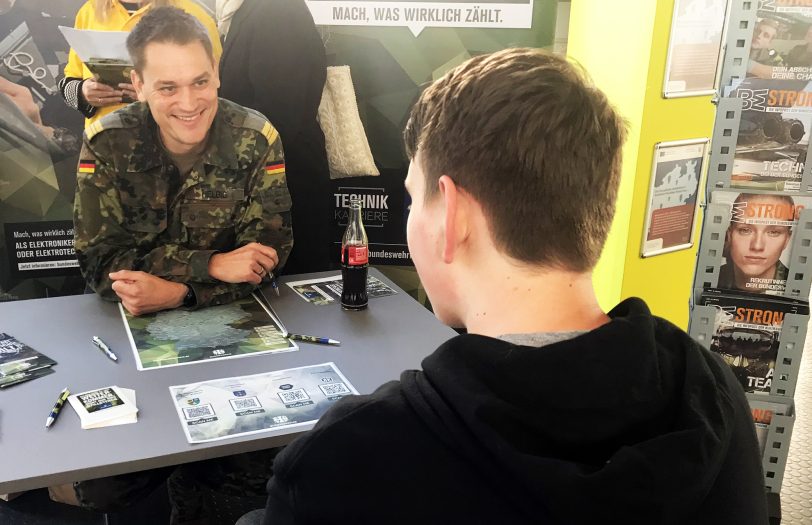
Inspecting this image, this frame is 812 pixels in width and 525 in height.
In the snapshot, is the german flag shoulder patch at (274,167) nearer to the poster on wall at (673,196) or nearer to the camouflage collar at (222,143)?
the camouflage collar at (222,143)

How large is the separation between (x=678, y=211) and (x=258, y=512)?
1964mm

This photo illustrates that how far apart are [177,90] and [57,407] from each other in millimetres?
1126

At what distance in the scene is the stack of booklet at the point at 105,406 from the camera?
125 centimetres

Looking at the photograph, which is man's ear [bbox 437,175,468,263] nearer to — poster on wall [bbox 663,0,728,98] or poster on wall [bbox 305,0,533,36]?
poster on wall [bbox 663,0,728,98]

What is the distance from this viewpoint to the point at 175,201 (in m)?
2.08

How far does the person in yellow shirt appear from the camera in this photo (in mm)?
2520

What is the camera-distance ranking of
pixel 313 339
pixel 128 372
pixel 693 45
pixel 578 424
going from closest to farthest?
1. pixel 578 424
2. pixel 128 372
3. pixel 313 339
4. pixel 693 45

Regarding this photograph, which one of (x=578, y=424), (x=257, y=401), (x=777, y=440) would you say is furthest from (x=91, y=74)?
(x=777, y=440)

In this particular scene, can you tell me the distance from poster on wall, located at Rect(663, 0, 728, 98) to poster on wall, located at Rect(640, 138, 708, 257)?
0.21 meters

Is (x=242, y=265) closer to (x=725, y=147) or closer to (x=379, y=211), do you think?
(x=379, y=211)

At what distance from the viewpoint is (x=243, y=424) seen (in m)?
1.26

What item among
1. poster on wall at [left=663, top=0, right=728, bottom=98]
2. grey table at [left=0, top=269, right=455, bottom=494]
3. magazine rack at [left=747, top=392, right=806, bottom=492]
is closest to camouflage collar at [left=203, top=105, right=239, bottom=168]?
grey table at [left=0, top=269, right=455, bottom=494]

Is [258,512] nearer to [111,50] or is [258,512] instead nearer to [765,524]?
[765,524]

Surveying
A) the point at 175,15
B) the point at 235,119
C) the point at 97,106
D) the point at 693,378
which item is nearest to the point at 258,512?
the point at 693,378
